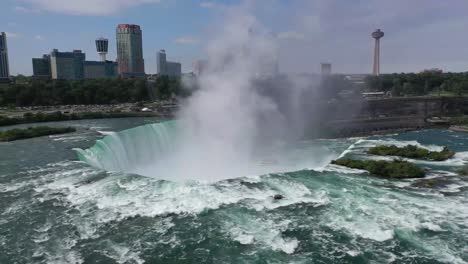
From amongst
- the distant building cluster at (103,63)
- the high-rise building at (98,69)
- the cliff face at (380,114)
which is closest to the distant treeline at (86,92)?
the cliff face at (380,114)

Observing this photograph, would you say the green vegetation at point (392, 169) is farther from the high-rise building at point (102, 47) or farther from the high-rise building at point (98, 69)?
the high-rise building at point (102, 47)

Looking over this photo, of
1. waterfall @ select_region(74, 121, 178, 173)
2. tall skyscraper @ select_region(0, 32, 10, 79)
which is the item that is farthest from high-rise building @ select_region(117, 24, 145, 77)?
waterfall @ select_region(74, 121, 178, 173)

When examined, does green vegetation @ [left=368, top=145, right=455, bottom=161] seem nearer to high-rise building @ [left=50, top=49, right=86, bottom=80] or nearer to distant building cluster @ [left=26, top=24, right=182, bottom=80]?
distant building cluster @ [left=26, top=24, right=182, bottom=80]

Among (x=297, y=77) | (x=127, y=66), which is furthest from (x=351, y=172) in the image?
(x=127, y=66)

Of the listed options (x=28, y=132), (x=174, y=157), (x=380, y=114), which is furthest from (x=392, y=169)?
(x=380, y=114)

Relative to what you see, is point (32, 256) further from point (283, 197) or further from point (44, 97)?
point (44, 97)
